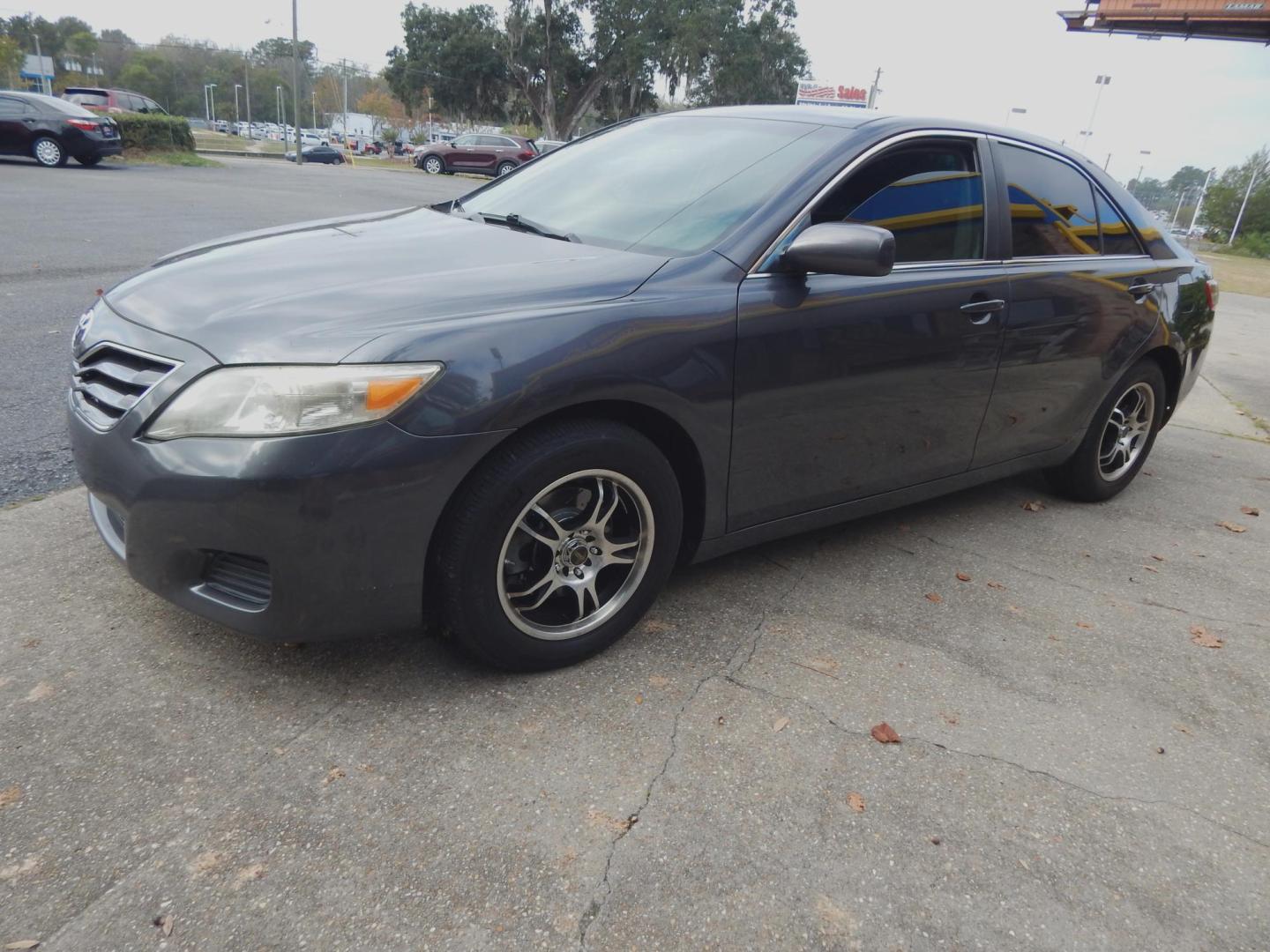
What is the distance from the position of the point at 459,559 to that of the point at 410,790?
0.57 meters

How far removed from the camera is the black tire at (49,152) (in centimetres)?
1761

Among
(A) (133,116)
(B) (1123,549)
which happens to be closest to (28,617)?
(B) (1123,549)

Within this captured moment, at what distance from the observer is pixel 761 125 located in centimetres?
338

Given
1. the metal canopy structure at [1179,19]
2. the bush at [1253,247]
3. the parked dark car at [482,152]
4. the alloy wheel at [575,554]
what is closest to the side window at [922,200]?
the alloy wheel at [575,554]

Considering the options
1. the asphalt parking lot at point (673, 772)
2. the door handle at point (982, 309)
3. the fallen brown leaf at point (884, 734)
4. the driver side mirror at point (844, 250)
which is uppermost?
the driver side mirror at point (844, 250)

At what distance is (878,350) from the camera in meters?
3.11

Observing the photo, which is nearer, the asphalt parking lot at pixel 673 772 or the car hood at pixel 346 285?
the asphalt parking lot at pixel 673 772

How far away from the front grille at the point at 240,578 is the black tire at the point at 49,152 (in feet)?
64.5

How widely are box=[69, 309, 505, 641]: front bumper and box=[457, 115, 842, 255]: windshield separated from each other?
3.53 feet

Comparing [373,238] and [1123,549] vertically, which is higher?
[373,238]

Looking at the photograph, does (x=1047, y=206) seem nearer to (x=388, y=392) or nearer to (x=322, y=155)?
(x=388, y=392)

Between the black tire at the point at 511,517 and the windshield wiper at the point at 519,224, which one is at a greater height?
the windshield wiper at the point at 519,224

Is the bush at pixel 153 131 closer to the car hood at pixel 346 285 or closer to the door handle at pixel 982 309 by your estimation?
the car hood at pixel 346 285

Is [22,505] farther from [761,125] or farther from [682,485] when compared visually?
[761,125]
